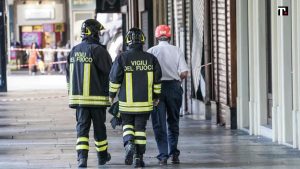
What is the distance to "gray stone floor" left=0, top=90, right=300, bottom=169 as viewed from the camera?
13766 mm

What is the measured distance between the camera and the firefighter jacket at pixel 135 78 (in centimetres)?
1305

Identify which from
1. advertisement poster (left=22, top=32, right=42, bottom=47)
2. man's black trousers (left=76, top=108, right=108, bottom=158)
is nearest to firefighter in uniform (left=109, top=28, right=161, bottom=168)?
man's black trousers (left=76, top=108, right=108, bottom=158)

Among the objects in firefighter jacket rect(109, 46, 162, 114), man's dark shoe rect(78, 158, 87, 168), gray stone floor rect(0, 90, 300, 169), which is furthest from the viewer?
gray stone floor rect(0, 90, 300, 169)

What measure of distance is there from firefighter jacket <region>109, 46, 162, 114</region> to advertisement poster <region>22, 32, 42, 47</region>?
4661cm

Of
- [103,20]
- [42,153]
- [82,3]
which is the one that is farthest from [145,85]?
[82,3]

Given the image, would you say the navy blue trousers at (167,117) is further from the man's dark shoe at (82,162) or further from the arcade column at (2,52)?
the arcade column at (2,52)

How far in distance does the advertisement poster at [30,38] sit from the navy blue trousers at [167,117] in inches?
1818

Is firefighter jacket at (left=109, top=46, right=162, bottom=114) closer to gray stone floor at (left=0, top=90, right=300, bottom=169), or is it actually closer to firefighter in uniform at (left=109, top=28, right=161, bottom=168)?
firefighter in uniform at (left=109, top=28, right=161, bottom=168)

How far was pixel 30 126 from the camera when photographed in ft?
67.2

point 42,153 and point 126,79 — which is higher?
point 126,79

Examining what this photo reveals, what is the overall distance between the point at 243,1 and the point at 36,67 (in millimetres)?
33019

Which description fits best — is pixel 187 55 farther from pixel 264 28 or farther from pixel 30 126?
pixel 264 28

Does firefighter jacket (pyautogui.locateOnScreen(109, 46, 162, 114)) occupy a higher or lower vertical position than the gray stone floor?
higher

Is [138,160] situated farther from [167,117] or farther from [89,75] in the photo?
[89,75]
